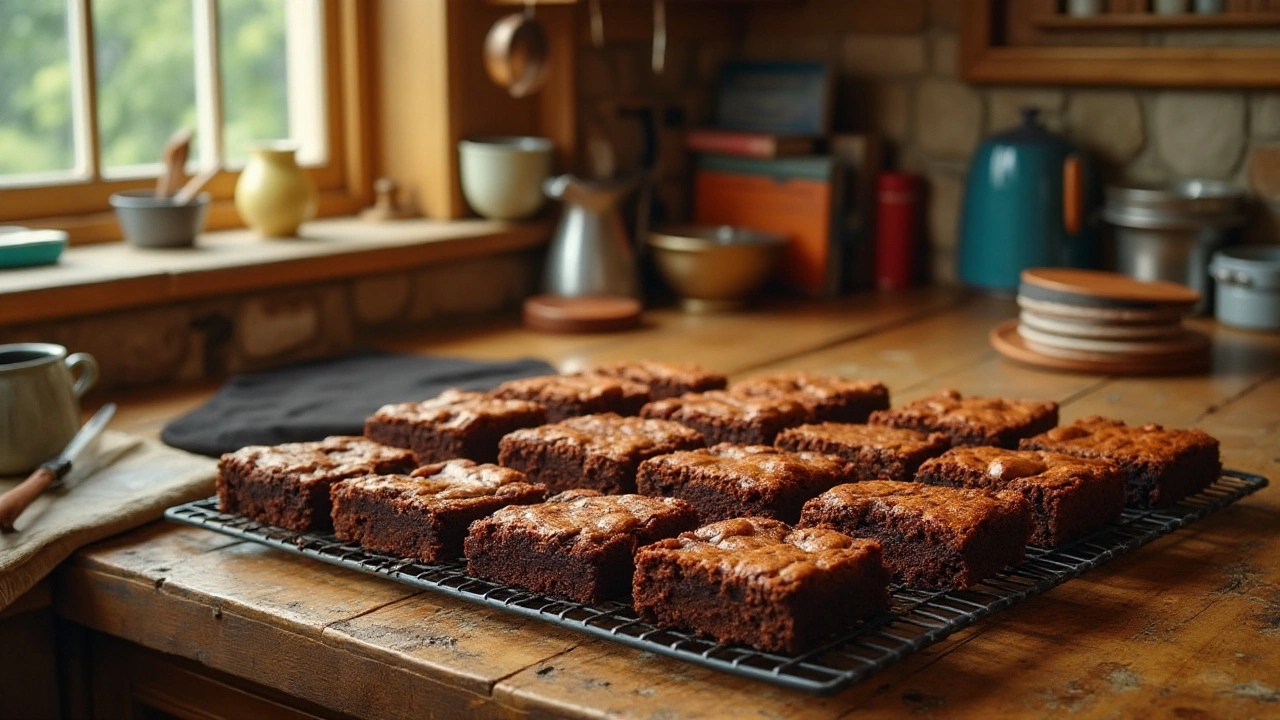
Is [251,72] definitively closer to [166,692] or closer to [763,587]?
[166,692]

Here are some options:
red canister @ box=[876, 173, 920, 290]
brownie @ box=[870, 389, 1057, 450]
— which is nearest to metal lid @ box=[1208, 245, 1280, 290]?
red canister @ box=[876, 173, 920, 290]

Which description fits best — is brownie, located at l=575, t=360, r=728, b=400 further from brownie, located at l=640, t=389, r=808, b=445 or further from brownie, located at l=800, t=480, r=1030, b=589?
brownie, located at l=800, t=480, r=1030, b=589

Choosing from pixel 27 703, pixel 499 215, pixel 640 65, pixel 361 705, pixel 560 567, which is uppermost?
pixel 640 65

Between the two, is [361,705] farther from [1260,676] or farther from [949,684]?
[1260,676]

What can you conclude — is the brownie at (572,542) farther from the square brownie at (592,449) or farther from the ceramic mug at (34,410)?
the ceramic mug at (34,410)

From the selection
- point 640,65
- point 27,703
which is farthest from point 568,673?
point 640,65

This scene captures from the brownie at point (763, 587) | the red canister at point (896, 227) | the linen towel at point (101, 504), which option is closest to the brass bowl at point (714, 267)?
the red canister at point (896, 227)
